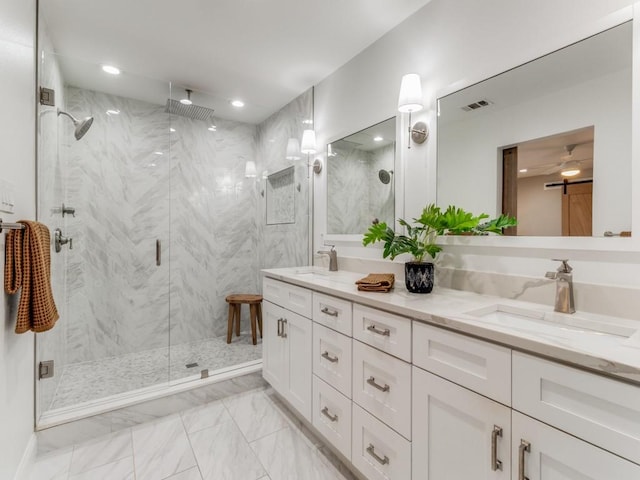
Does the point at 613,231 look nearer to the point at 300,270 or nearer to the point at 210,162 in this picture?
the point at 300,270

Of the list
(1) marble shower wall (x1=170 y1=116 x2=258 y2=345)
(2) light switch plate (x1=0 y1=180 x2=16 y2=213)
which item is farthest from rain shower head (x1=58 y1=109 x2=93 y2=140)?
(2) light switch plate (x1=0 y1=180 x2=16 y2=213)

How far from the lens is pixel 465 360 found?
1005 millimetres

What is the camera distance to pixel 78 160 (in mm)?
2648

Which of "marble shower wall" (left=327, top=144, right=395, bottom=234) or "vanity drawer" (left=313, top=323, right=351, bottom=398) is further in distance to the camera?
"marble shower wall" (left=327, top=144, right=395, bottom=234)

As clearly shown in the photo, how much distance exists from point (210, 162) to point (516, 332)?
10.3 feet

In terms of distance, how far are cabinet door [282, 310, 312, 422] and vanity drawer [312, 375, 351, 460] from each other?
0.26 ft

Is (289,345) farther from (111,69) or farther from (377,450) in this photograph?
(111,69)

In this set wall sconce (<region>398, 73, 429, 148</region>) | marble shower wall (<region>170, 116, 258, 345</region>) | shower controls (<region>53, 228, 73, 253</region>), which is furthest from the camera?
marble shower wall (<region>170, 116, 258, 345</region>)

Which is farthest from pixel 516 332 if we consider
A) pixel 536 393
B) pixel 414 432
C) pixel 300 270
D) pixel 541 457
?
pixel 300 270

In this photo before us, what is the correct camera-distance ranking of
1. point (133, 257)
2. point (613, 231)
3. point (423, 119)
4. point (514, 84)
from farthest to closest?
point (133, 257)
point (423, 119)
point (514, 84)
point (613, 231)

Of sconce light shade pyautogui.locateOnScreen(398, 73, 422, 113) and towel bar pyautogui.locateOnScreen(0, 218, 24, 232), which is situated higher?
sconce light shade pyautogui.locateOnScreen(398, 73, 422, 113)

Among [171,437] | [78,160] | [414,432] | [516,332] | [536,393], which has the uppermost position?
[78,160]

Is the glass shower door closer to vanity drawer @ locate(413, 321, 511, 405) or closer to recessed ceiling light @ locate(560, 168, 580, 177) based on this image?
vanity drawer @ locate(413, 321, 511, 405)

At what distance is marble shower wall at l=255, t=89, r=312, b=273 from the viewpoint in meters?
2.90
